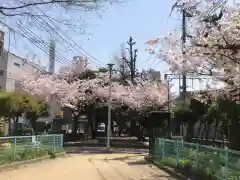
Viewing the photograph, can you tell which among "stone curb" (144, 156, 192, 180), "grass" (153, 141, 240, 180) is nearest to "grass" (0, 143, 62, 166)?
"stone curb" (144, 156, 192, 180)

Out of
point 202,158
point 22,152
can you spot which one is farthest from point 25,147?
point 202,158

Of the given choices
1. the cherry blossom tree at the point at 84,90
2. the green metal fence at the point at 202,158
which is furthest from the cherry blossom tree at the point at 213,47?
the cherry blossom tree at the point at 84,90

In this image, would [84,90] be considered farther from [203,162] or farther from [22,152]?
[203,162]

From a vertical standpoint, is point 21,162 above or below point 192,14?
below

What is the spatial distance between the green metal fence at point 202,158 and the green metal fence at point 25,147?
20.7ft

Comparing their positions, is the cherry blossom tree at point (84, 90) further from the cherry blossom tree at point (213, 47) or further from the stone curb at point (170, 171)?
the cherry blossom tree at point (213, 47)

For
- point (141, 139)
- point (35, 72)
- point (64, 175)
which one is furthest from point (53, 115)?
point (64, 175)

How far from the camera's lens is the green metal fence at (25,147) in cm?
1785

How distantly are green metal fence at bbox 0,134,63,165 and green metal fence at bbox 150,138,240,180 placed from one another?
20.7ft

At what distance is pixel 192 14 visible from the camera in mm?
12000

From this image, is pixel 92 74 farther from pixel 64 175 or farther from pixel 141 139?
pixel 64 175

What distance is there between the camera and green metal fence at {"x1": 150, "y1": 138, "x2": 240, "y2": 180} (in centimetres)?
1148

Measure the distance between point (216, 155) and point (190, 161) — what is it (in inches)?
115

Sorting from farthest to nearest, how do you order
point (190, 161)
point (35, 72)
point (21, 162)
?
point (35, 72)
point (21, 162)
point (190, 161)
